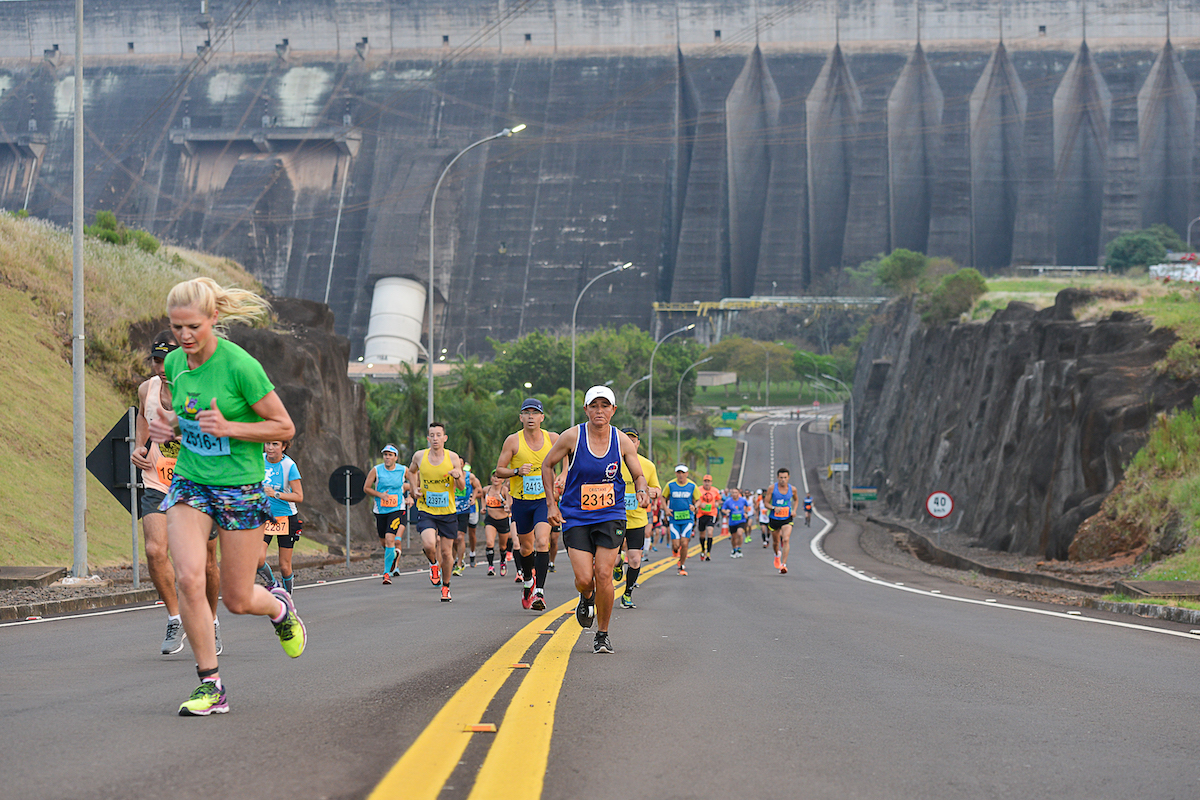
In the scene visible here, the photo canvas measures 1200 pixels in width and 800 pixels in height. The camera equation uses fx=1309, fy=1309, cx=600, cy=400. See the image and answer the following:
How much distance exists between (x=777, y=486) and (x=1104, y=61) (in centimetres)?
10710

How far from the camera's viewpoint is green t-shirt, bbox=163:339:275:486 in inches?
234

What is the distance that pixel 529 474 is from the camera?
13.3 metres

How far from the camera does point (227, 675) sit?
25.5ft

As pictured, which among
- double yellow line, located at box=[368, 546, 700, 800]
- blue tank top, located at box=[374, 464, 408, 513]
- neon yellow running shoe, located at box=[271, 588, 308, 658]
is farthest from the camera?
blue tank top, located at box=[374, 464, 408, 513]

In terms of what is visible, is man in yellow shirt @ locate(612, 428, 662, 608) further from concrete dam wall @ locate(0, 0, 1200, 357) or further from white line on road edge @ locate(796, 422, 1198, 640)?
concrete dam wall @ locate(0, 0, 1200, 357)

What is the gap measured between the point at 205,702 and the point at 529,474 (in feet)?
24.1

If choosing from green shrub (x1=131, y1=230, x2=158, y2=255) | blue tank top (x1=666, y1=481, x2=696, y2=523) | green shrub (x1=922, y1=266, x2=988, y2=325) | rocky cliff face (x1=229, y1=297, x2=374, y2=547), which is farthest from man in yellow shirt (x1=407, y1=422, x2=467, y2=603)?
green shrub (x1=922, y1=266, x2=988, y2=325)

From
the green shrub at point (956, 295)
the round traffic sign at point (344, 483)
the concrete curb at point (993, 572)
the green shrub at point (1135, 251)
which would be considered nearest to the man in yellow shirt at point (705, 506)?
the concrete curb at point (993, 572)

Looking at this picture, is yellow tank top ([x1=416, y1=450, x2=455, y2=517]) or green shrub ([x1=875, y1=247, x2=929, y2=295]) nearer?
yellow tank top ([x1=416, y1=450, x2=455, y2=517])

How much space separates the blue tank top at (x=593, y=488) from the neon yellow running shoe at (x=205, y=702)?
11.1 ft

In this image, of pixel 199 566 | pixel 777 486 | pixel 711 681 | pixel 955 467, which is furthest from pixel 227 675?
pixel 955 467

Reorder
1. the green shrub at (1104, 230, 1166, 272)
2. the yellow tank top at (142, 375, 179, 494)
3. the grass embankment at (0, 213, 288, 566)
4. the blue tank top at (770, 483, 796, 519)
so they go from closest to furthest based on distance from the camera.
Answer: the yellow tank top at (142, 375, 179, 494), the grass embankment at (0, 213, 288, 566), the blue tank top at (770, 483, 796, 519), the green shrub at (1104, 230, 1166, 272)

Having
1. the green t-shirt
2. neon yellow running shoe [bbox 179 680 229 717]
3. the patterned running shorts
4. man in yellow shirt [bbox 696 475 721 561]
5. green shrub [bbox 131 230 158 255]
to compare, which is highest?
green shrub [bbox 131 230 158 255]

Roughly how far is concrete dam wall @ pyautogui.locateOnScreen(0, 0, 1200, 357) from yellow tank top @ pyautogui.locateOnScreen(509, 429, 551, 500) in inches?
3899
